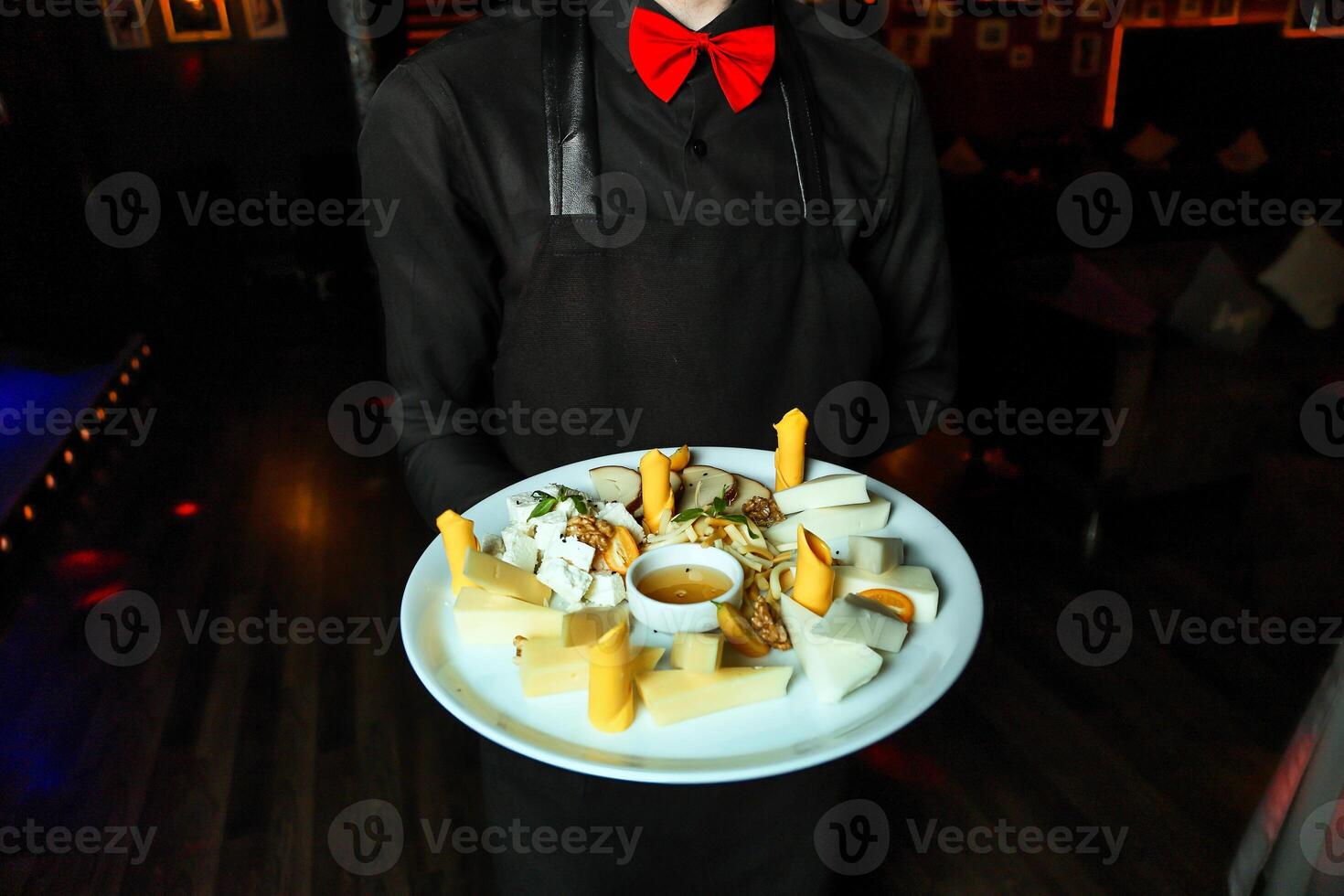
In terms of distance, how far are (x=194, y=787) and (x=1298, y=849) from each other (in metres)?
2.41

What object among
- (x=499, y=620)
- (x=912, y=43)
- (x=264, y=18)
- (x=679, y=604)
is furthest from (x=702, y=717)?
(x=264, y=18)

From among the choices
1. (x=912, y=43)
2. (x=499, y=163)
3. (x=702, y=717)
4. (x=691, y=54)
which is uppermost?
(x=691, y=54)

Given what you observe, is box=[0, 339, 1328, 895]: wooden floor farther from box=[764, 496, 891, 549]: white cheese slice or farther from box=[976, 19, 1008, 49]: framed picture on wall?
box=[976, 19, 1008, 49]: framed picture on wall

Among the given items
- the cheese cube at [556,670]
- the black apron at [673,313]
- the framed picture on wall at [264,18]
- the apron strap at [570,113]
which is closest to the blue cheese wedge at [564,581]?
the cheese cube at [556,670]

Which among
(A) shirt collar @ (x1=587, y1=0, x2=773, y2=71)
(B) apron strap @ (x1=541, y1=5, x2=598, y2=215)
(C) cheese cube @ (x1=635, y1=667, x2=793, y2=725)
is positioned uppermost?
(A) shirt collar @ (x1=587, y1=0, x2=773, y2=71)

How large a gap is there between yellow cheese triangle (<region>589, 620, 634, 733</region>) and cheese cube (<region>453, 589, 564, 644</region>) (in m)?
0.12

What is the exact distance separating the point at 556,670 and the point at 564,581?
0.15m

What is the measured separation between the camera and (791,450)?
124 cm

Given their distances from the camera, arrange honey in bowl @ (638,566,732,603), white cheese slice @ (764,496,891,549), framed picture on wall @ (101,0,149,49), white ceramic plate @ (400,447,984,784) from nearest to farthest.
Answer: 1. white ceramic plate @ (400,447,984,784)
2. honey in bowl @ (638,566,732,603)
3. white cheese slice @ (764,496,891,549)
4. framed picture on wall @ (101,0,149,49)

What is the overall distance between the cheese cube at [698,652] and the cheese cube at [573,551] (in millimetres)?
160

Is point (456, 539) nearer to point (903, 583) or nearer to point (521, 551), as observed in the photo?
point (521, 551)

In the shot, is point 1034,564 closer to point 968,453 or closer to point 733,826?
point 968,453

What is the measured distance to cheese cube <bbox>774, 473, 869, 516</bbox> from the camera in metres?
1.16

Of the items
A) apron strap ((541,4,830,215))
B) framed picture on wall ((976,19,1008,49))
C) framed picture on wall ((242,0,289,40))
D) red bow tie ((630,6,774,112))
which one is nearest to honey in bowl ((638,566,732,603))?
apron strap ((541,4,830,215))
